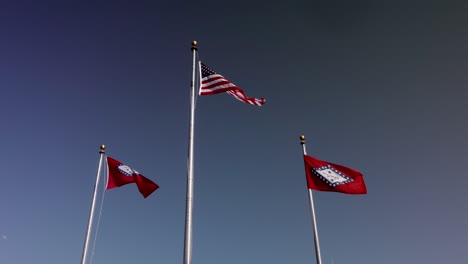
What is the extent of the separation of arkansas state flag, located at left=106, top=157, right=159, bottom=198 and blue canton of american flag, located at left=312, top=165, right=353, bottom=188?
8.63m

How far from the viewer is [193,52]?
1702 cm

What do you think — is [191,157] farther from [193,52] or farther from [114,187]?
[114,187]

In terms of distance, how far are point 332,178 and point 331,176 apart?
12 cm

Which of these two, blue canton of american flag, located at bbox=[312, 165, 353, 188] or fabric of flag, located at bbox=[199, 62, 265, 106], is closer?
fabric of flag, located at bbox=[199, 62, 265, 106]

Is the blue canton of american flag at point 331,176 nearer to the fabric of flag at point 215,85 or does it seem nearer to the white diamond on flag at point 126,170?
the fabric of flag at point 215,85

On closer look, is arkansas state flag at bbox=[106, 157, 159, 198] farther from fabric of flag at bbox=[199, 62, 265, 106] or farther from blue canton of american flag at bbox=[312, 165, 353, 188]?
blue canton of american flag at bbox=[312, 165, 353, 188]

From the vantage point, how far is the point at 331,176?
19734 mm

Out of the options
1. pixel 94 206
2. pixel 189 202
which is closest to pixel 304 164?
pixel 189 202

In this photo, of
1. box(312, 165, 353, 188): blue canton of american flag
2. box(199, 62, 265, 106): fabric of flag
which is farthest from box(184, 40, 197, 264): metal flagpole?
box(312, 165, 353, 188): blue canton of american flag

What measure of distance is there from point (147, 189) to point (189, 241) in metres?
9.39

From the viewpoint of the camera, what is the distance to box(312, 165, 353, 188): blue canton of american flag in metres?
19.5

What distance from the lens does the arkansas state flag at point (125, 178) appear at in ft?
69.1

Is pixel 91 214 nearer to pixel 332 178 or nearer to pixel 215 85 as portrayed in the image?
pixel 215 85

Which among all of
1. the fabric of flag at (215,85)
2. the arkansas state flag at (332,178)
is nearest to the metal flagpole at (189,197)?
the fabric of flag at (215,85)
